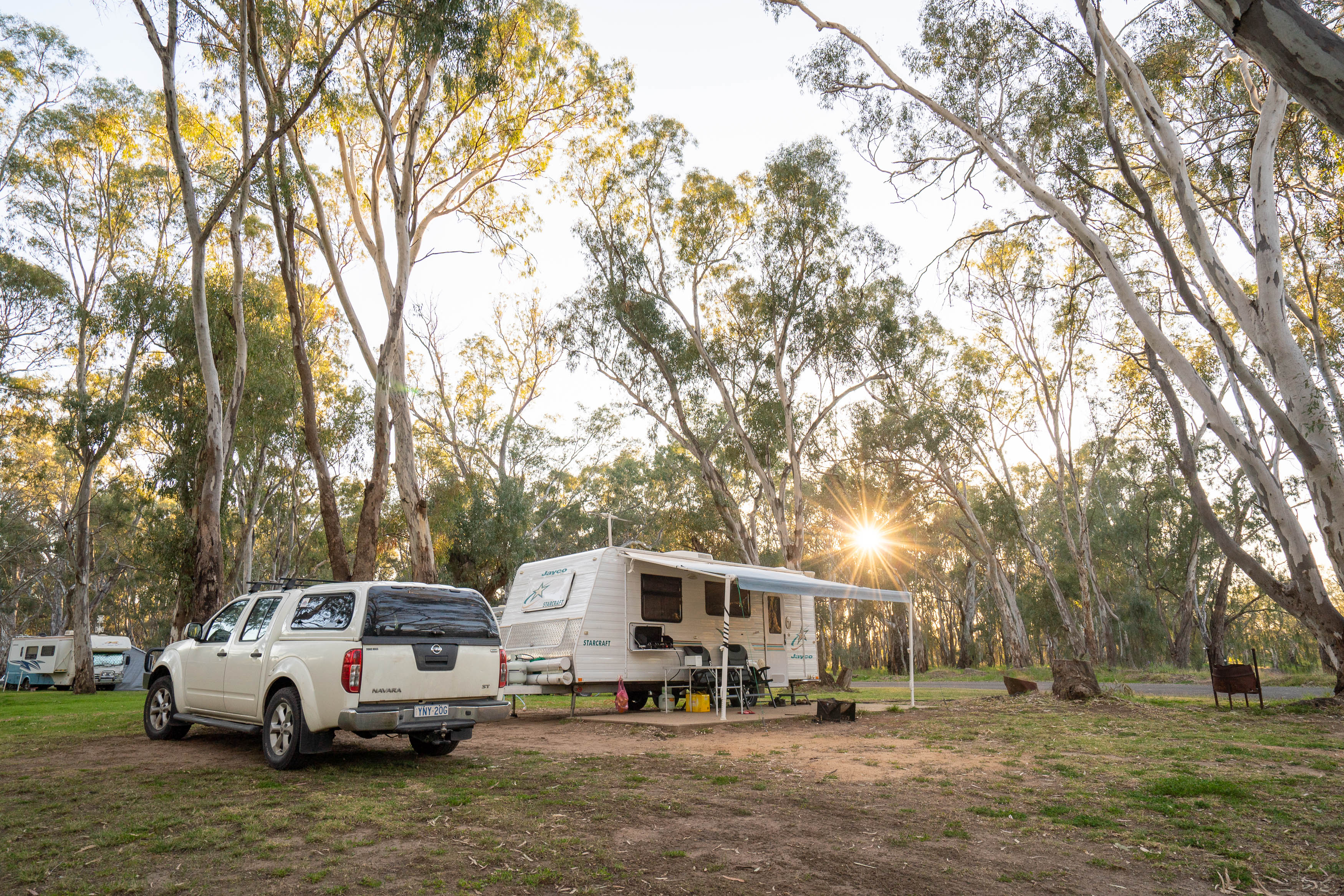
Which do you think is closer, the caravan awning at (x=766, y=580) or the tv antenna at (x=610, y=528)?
the caravan awning at (x=766, y=580)

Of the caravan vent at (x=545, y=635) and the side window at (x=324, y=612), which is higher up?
the side window at (x=324, y=612)

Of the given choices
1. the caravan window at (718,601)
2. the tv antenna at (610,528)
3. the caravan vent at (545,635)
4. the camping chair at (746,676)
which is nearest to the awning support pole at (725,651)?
the camping chair at (746,676)

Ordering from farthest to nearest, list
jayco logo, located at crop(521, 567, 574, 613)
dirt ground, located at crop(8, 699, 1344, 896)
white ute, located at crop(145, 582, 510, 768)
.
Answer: jayco logo, located at crop(521, 567, 574, 613)
white ute, located at crop(145, 582, 510, 768)
dirt ground, located at crop(8, 699, 1344, 896)

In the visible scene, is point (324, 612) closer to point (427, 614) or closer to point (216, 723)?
point (427, 614)

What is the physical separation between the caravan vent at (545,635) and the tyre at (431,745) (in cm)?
351

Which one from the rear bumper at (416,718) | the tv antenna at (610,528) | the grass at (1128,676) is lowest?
the grass at (1128,676)

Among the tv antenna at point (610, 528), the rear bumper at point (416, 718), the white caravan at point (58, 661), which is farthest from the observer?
the white caravan at point (58, 661)

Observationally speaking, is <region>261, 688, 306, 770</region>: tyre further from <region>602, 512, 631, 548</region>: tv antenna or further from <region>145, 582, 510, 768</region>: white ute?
<region>602, 512, 631, 548</region>: tv antenna

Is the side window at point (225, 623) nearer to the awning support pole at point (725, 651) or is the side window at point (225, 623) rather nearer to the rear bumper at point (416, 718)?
the rear bumper at point (416, 718)

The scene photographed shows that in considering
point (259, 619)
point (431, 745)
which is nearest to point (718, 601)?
point (431, 745)

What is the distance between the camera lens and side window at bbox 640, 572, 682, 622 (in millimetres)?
11781

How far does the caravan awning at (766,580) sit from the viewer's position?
433 inches

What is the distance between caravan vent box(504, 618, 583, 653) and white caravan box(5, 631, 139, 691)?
759 inches

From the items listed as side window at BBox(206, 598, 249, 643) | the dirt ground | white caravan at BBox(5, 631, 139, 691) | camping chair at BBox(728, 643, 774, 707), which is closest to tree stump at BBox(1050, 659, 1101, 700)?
the dirt ground
